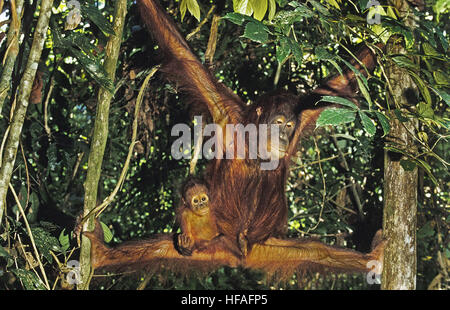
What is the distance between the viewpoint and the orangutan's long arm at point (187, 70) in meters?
3.16

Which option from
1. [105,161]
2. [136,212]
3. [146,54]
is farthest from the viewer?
[136,212]

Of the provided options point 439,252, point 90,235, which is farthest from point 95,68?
point 439,252

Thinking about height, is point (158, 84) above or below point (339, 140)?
above

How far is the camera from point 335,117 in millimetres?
1956

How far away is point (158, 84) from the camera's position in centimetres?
380

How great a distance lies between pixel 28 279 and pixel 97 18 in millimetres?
1230

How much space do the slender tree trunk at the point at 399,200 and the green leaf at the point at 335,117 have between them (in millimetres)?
769

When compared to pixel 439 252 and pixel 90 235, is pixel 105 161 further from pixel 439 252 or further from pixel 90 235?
pixel 439 252

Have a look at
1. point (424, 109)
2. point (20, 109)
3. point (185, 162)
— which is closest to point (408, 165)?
point (424, 109)

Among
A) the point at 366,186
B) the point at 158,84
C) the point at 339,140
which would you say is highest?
the point at 158,84

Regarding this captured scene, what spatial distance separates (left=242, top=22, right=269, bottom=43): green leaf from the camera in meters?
1.98

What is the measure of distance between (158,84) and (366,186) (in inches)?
69.6

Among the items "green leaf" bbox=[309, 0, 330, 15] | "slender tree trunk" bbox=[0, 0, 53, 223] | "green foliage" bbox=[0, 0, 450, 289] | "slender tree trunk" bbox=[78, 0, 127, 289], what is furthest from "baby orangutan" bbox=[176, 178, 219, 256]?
"green leaf" bbox=[309, 0, 330, 15]
